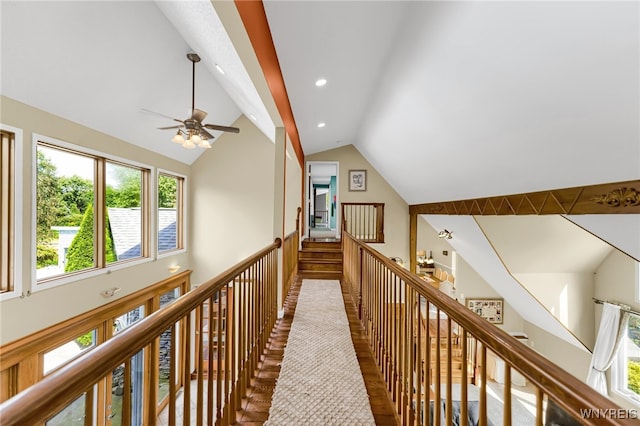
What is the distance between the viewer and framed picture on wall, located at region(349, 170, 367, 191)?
7.92 meters

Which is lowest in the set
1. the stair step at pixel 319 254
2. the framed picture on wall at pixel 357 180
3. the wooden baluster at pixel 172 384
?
the stair step at pixel 319 254

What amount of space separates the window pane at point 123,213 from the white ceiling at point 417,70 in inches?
29.3

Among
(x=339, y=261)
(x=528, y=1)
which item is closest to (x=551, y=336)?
(x=339, y=261)

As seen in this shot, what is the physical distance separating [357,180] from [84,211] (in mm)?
6072

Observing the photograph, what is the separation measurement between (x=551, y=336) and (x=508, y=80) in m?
6.40

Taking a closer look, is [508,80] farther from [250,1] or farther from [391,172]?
[391,172]

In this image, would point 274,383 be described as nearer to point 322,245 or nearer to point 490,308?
point 322,245

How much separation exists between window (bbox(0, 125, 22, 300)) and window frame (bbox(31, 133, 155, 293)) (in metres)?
0.14

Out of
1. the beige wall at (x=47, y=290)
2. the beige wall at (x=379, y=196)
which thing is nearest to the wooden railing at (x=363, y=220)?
the beige wall at (x=379, y=196)

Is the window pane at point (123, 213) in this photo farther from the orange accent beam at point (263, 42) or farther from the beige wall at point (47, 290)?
the orange accent beam at point (263, 42)

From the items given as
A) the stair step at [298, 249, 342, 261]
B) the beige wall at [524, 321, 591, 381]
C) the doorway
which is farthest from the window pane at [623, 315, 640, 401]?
the doorway

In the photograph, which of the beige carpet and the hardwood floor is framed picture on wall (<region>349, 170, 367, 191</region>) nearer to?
the beige carpet

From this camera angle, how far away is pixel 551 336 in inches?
238

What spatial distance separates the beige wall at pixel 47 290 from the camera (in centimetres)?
284
